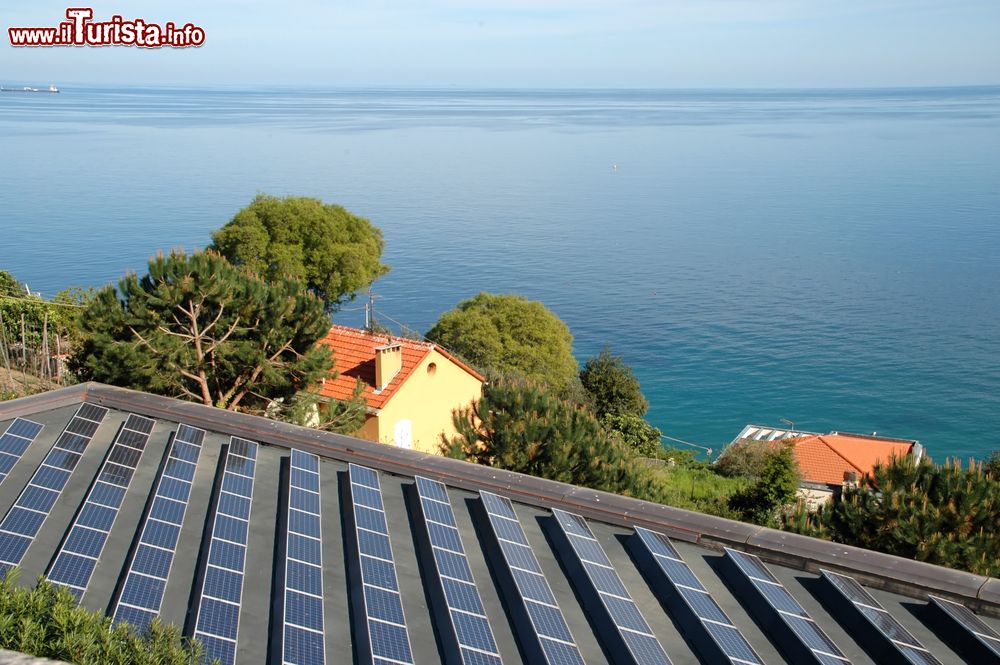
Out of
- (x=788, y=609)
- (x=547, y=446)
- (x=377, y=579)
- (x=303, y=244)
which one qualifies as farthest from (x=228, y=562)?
(x=303, y=244)

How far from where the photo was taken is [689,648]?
779cm

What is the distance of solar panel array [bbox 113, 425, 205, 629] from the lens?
294 inches

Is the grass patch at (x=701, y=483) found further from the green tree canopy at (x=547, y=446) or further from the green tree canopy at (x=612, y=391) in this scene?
the green tree canopy at (x=547, y=446)

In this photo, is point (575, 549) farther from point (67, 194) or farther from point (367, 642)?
point (67, 194)

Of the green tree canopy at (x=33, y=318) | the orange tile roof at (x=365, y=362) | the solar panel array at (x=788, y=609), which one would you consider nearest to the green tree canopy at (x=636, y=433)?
the orange tile roof at (x=365, y=362)

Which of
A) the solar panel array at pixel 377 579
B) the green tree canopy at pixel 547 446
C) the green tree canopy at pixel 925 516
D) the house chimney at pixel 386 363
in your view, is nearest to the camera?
the solar panel array at pixel 377 579

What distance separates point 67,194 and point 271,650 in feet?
307

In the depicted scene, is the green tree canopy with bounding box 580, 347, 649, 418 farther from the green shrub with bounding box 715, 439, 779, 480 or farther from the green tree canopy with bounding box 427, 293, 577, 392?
the green shrub with bounding box 715, 439, 779, 480

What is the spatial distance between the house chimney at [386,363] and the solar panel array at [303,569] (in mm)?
12144

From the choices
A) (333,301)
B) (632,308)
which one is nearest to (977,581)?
(333,301)

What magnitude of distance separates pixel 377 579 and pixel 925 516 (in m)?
9.60

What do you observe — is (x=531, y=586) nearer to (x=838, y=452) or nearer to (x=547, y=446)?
(x=547, y=446)

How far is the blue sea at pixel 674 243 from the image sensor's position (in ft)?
160

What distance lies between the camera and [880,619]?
8148mm
